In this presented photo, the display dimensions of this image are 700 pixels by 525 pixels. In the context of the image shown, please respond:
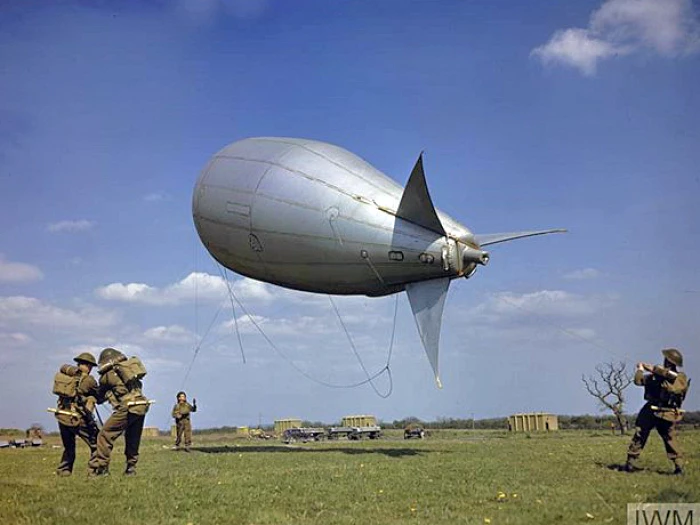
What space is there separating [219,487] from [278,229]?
6733 millimetres

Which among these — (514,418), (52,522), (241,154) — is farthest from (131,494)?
(514,418)

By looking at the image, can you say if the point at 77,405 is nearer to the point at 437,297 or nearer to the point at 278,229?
the point at 278,229

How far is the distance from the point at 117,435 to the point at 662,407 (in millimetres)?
11254

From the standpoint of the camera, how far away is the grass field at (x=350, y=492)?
9508 millimetres

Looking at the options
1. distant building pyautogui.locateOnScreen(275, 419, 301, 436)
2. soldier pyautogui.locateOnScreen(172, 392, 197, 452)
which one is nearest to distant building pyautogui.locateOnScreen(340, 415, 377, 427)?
distant building pyautogui.locateOnScreen(275, 419, 301, 436)

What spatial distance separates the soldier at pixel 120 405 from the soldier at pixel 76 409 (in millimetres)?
358

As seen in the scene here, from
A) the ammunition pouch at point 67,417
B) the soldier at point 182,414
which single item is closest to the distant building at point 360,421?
the soldier at point 182,414

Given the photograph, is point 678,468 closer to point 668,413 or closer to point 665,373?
point 668,413

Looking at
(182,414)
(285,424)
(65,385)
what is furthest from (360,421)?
(65,385)

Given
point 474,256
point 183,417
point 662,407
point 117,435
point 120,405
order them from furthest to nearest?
point 183,417, point 474,256, point 120,405, point 117,435, point 662,407

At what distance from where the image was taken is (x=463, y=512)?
9812mm

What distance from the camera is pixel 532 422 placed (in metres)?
53.3

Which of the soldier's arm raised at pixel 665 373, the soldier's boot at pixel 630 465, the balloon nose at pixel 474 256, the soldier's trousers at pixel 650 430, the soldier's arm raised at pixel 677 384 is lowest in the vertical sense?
the soldier's boot at pixel 630 465

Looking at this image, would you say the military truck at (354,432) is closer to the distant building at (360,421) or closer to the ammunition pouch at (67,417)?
the distant building at (360,421)
